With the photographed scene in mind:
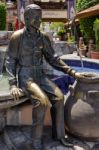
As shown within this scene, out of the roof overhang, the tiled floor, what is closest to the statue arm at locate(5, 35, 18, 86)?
the tiled floor

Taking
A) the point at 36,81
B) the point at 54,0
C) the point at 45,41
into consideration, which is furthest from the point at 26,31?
the point at 54,0

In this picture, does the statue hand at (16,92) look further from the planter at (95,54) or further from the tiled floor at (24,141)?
the planter at (95,54)

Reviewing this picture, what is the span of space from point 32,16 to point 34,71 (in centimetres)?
61

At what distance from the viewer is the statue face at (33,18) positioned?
406cm

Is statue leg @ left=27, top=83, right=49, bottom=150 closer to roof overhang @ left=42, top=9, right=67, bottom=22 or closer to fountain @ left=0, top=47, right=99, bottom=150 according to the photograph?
fountain @ left=0, top=47, right=99, bottom=150

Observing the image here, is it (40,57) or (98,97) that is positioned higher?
(40,57)

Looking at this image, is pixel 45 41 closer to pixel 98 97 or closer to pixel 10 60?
pixel 10 60

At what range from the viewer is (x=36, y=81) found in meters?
4.18

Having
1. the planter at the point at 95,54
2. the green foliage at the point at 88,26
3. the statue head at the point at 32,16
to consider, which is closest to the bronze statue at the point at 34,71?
the statue head at the point at 32,16

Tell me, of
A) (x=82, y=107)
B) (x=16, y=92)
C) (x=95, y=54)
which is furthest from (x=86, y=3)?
(x=16, y=92)

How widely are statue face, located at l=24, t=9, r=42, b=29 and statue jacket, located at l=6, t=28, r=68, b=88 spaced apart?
0.11 metres

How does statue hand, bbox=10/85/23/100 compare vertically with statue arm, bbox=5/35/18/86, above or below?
below

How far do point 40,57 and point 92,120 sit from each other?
926 mm

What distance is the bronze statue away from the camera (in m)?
3.99
